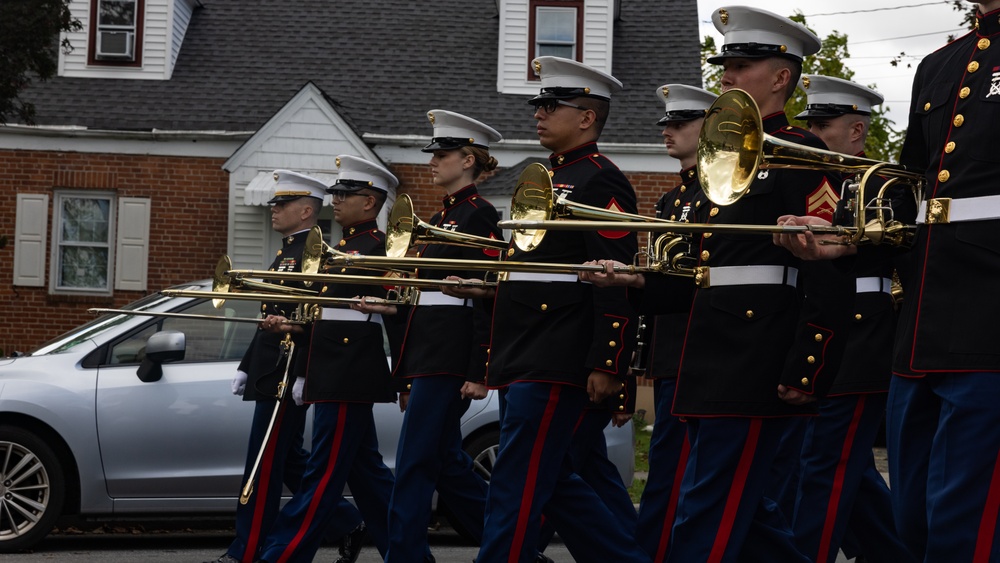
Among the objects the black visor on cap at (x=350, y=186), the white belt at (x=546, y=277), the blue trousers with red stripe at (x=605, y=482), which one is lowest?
the blue trousers with red stripe at (x=605, y=482)

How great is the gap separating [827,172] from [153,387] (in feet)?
16.6

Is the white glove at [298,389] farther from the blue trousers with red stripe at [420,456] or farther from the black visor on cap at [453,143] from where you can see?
the black visor on cap at [453,143]

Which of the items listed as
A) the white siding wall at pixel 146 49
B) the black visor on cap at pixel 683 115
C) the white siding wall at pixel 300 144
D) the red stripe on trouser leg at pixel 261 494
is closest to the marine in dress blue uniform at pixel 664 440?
the black visor on cap at pixel 683 115

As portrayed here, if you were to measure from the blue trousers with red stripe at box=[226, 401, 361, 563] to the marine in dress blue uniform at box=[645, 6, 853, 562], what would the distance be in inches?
128

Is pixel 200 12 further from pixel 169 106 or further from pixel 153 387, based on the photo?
pixel 153 387

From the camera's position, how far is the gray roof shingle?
19.1m

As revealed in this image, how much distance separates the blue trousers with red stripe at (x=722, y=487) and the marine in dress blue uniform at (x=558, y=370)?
2.81 feet

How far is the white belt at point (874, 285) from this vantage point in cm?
622

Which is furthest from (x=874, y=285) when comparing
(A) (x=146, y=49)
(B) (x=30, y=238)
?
(A) (x=146, y=49)

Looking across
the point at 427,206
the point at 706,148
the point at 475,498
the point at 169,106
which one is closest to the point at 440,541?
the point at 475,498

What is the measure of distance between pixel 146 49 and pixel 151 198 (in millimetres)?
2475

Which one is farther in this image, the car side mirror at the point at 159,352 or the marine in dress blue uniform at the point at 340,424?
the car side mirror at the point at 159,352

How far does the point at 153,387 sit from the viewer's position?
8281mm

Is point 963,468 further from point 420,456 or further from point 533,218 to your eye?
point 420,456
